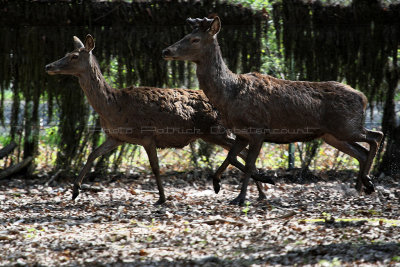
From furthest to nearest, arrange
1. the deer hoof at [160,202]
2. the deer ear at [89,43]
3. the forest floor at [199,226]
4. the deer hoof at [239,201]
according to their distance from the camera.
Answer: the deer ear at [89,43]
the deer hoof at [160,202]
the deer hoof at [239,201]
the forest floor at [199,226]

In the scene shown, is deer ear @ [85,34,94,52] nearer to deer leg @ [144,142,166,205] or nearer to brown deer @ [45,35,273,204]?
brown deer @ [45,35,273,204]

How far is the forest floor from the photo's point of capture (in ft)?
17.2

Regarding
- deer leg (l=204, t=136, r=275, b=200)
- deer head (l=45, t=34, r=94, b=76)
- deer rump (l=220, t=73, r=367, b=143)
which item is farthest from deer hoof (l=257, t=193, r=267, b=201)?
deer head (l=45, t=34, r=94, b=76)

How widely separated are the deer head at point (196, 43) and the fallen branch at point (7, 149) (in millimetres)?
4209

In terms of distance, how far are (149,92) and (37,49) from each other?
3.18 m

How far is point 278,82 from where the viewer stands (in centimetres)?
878

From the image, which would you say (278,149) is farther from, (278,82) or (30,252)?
(30,252)

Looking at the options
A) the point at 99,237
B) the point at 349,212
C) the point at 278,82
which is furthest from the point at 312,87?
the point at 99,237

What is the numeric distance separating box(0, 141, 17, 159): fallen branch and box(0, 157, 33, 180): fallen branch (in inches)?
11.4

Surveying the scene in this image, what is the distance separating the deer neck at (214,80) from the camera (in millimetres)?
8312

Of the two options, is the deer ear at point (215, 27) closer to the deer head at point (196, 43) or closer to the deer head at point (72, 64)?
the deer head at point (196, 43)

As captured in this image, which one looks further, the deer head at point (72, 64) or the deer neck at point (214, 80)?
the deer head at point (72, 64)

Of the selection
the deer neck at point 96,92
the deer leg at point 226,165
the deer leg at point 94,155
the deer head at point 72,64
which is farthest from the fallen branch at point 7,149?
the deer leg at point 226,165

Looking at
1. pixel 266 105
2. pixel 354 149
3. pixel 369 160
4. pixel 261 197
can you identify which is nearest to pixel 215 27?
pixel 266 105
